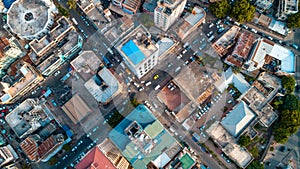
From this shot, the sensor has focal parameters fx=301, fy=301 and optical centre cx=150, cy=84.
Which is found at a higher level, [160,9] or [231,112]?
[160,9]

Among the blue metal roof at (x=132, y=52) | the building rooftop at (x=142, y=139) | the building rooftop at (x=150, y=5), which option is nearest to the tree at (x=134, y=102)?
the building rooftop at (x=142, y=139)

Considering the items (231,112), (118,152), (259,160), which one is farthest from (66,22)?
(259,160)

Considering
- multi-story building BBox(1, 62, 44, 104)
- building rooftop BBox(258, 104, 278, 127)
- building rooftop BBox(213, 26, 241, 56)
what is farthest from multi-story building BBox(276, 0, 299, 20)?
multi-story building BBox(1, 62, 44, 104)

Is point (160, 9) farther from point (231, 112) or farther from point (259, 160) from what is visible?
point (259, 160)

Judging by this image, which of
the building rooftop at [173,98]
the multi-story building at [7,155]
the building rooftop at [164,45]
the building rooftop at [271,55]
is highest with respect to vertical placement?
the multi-story building at [7,155]

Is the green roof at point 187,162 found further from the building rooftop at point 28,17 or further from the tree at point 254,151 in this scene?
the building rooftop at point 28,17

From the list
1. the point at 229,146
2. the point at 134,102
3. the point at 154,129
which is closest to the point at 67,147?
the point at 134,102
